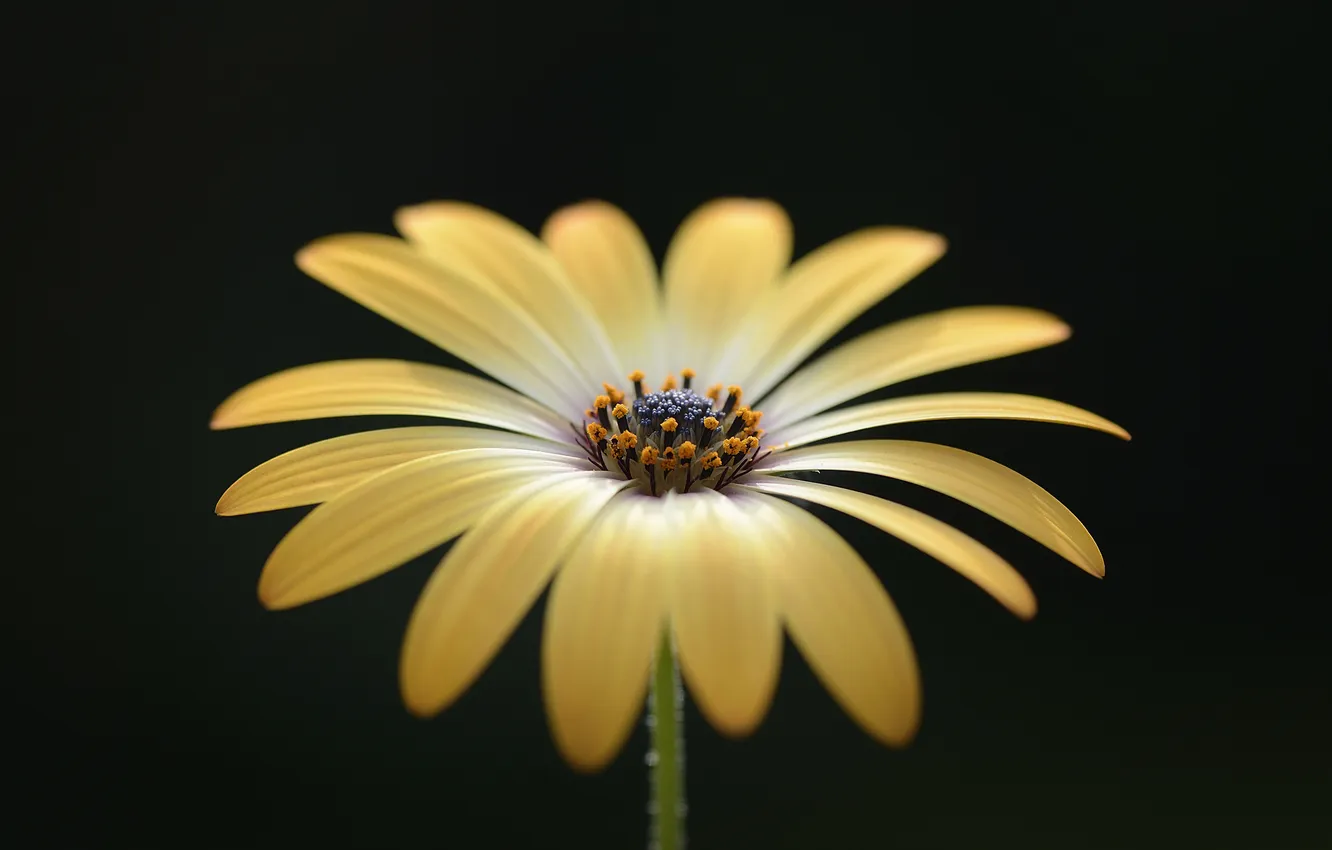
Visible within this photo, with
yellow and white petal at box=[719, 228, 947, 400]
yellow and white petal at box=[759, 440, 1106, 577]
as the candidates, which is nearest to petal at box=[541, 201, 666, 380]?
yellow and white petal at box=[719, 228, 947, 400]

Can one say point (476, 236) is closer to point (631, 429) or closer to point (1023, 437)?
point (631, 429)

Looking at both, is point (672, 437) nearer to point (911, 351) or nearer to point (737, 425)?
point (737, 425)

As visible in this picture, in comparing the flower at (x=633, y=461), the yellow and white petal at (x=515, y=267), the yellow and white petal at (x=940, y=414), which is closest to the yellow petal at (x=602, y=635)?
the flower at (x=633, y=461)

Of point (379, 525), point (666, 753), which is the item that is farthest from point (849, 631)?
point (379, 525)

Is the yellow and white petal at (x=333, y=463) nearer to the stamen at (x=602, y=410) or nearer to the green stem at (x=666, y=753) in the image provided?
the stamen at (x=602, y=410)

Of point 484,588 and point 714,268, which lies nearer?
point 484,588

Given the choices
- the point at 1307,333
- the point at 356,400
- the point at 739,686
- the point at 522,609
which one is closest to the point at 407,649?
the point at 522,609
